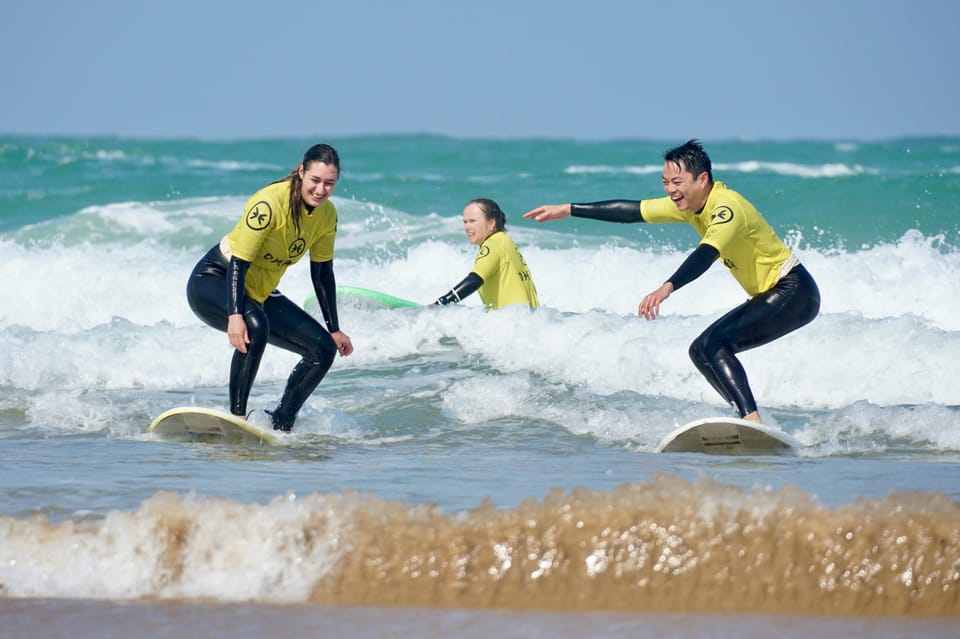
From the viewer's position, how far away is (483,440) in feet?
24.2

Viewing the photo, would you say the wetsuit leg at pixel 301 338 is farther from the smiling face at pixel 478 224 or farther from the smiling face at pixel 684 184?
the smiling face at pixel 478 224

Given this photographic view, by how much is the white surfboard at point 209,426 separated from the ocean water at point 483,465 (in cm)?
11

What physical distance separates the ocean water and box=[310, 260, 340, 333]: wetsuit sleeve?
28.2 inches

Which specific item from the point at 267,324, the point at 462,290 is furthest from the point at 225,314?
the point at 462,290

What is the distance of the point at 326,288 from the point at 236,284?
0.71 meters

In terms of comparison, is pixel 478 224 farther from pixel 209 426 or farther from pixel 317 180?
pixel 209 426

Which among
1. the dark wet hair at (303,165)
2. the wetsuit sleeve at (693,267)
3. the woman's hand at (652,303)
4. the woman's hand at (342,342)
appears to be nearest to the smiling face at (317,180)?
the dark wet hair at (303,165)

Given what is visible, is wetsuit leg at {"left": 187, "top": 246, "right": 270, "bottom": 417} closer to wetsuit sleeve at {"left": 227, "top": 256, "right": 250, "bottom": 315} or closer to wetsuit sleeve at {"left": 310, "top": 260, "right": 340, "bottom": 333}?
wetsuit sleeve at {"left": 227, "top": 256, "right": 250, "bottom": 315}

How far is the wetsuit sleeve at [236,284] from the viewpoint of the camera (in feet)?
21.1

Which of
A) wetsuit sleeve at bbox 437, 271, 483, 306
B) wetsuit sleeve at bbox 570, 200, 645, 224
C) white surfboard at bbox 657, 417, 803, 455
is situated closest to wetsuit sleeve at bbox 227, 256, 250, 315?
wetsuit sleeve at bbox 570, 200, 645, 224

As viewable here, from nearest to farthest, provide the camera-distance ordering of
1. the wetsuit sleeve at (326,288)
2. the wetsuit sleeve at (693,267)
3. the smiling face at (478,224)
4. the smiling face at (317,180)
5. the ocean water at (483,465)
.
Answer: the ocean water at (483,465), the wetsuit sleeve at (693,267), the smiling face at (317,180), the wetsuit sleeve at (326,288), the smiling face at (478,224)

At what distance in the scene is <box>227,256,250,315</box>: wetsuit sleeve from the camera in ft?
21.1

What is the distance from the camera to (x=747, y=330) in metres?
6.66

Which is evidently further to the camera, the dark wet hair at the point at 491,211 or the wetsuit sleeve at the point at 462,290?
the dark wet hair at the point at 491,211
